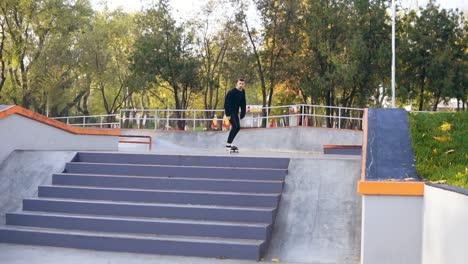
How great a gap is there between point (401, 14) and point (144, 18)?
16375 mm

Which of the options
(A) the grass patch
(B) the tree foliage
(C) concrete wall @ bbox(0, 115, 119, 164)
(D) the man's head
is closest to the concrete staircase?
(C) concrete wall @ bbox(0, 115, 119, 164)

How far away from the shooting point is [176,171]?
32.7ft

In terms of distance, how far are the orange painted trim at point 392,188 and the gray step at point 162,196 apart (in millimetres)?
2222

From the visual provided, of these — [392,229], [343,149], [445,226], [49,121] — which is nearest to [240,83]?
[49,121]

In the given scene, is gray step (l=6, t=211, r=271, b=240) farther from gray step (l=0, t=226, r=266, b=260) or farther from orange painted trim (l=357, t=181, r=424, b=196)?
orange painted trim (l=357, t=181, r=424, b=196)

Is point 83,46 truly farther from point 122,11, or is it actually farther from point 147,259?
point 147,259

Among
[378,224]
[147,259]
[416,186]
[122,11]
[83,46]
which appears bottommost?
[147,259]

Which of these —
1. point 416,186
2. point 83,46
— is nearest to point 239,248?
point 416,186

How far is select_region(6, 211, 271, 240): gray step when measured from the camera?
8.15 meters

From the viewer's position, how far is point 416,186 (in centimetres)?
671

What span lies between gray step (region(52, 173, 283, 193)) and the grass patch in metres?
2.24

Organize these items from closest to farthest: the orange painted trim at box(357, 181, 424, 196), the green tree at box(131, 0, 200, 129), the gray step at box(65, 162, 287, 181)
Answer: the orange painted trim at box(357, 181, 424, 196), the gray step at box(65, 162, 287, 181), the green tree at box(131, 0, 200, 129)

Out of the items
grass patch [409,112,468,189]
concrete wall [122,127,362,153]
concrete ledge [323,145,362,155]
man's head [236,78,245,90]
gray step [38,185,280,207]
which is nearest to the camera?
grass patch [409,112,468,189]

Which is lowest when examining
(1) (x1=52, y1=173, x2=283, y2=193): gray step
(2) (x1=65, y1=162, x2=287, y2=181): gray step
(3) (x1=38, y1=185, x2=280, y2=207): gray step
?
(3) (x1=38, y1=185, x2=280, y2=207): gray step
